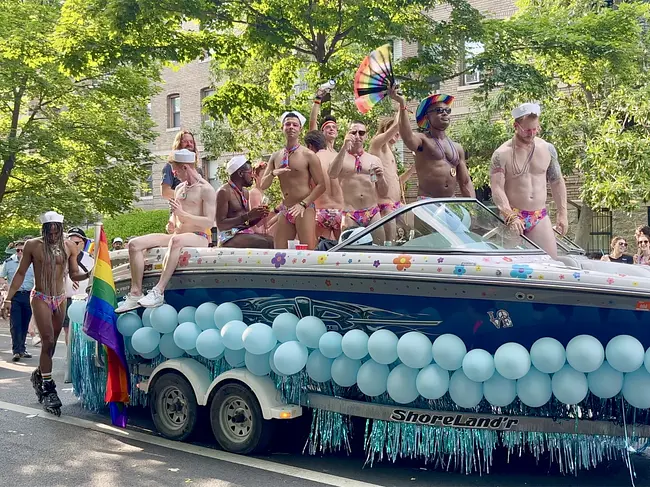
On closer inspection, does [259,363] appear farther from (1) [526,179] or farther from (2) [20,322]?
(2) [20,322]

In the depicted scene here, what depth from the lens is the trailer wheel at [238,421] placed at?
253 inches

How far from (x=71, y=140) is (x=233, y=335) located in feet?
60.4

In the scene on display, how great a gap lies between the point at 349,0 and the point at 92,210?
12.7 m

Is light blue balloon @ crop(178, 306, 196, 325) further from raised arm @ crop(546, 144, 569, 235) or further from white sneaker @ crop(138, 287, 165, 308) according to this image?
raised arm @ crop(546, 144, 569, 235)

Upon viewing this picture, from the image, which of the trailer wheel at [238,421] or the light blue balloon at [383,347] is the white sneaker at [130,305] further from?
the light blue balloon at [383,347]

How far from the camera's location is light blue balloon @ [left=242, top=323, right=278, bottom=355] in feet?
20.6

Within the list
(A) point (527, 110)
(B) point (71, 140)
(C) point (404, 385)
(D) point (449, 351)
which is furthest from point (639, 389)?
(B) point (71, 140)

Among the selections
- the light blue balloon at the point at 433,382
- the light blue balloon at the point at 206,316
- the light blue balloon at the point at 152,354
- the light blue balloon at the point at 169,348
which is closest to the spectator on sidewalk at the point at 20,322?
the light blue balloon at the point at 152,354

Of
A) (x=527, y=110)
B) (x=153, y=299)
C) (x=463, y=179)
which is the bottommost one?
(x=153, y=299)

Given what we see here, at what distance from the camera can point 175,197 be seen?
306 inches

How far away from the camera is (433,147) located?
7.77 meters

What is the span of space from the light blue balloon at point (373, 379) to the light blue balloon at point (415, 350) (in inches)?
8.5

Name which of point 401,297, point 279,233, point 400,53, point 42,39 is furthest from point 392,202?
point 400,53

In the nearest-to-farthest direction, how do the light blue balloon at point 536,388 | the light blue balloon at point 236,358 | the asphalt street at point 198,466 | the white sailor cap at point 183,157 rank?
1. the light blue balloon at point 536,388
2. the asphalt street at point 198,466
3. the light blue balloon at point 236,358
4. the white sailor cap at point 183,157
